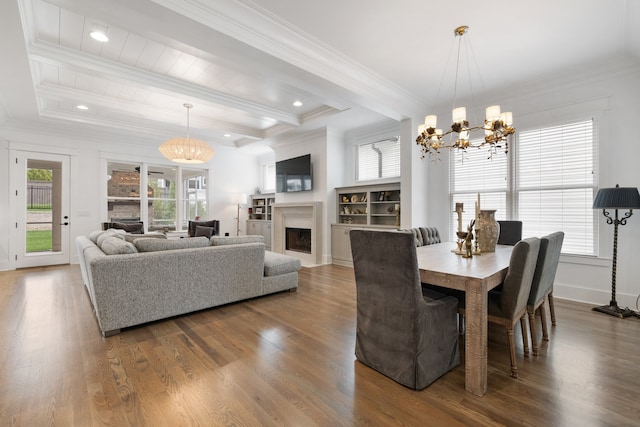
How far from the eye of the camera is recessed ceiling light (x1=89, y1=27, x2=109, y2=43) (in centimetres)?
298

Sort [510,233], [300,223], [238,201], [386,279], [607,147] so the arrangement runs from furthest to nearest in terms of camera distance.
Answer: [238,201], [300,223], [510,233], [607,147], [386,279]

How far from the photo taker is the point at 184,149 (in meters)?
4.93

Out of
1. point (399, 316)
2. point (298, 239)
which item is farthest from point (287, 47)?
point (298, 239)

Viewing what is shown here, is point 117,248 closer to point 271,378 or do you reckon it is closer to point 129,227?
point 271,378

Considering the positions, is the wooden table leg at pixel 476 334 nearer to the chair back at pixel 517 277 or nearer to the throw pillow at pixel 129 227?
the chair back at pixel 517 277

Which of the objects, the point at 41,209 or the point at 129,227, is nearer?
the point at 41,209

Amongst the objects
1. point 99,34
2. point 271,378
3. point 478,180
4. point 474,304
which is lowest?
point 271,378

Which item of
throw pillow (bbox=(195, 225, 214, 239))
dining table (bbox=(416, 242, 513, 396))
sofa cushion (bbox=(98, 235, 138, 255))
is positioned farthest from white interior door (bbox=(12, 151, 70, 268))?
dining table (bbox=(416, 242, 513, 396))

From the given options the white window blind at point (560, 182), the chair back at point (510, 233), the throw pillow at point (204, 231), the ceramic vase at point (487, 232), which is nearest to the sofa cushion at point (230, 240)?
the throw pillow at point (204, 231)

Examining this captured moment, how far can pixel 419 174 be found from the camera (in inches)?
190

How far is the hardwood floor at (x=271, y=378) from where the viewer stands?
161 centimetres

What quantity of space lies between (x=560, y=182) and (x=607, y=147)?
59cm

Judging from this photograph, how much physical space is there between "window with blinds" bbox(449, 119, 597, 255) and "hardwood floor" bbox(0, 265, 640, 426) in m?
1.23

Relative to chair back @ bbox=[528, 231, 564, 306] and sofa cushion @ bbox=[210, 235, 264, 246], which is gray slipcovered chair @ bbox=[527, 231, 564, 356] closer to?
chair back @ bbox=[528, 231, 564, 306]
